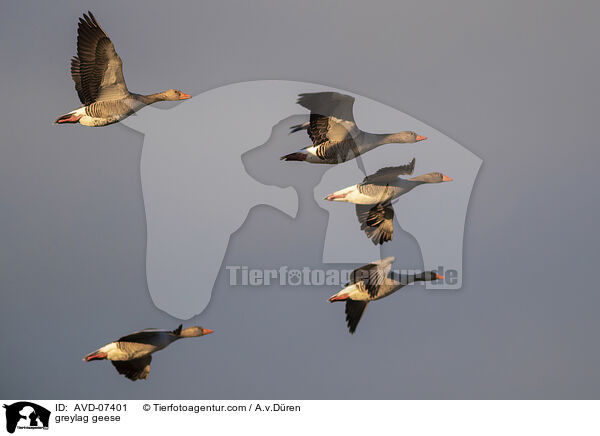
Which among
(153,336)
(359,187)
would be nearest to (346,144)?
(359,187)

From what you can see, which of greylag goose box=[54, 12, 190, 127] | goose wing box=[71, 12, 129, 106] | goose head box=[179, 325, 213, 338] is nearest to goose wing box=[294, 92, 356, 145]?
greylag goose box=[54, 12, 190, 127]

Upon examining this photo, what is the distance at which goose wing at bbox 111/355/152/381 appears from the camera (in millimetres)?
7043

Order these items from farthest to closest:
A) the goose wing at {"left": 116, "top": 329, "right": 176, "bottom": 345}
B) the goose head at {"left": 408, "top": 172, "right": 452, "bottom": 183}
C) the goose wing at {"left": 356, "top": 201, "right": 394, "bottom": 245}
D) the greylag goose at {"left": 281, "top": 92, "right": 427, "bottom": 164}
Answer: the goose wing at {"left": 356, "top": 201, "right": 394, "bottom": 245} → the goose head at {"left": 408, "top": 172, "right": 452, "bottom": 183} → the greylag goose at {"left": 281, "top": 92, "right": 427, "bottom": 164} → the goose wing at {"left": 116, "top": 329, "right": 176, "bottom": 345}

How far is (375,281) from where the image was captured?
24.1 ft

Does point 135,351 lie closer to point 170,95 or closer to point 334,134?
point 170,95

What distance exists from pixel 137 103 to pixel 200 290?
6.03 feet

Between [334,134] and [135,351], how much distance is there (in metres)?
2.47

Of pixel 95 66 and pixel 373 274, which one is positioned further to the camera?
pixel 373 274

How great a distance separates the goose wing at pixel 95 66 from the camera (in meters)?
7.08

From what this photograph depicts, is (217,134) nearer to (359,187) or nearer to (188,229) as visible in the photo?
(188,229)

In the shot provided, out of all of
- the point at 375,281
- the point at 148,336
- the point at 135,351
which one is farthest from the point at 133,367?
the point at 375,281

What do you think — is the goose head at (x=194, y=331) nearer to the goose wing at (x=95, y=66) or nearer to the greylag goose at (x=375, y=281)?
the greylag goose at (x=375, y=281)

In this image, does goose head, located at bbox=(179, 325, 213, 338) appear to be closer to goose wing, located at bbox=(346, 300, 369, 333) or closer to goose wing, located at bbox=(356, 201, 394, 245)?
goose wing, located at bbox=(346, 300, 369, 333)

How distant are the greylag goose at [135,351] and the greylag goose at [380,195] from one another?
166 centimetres
